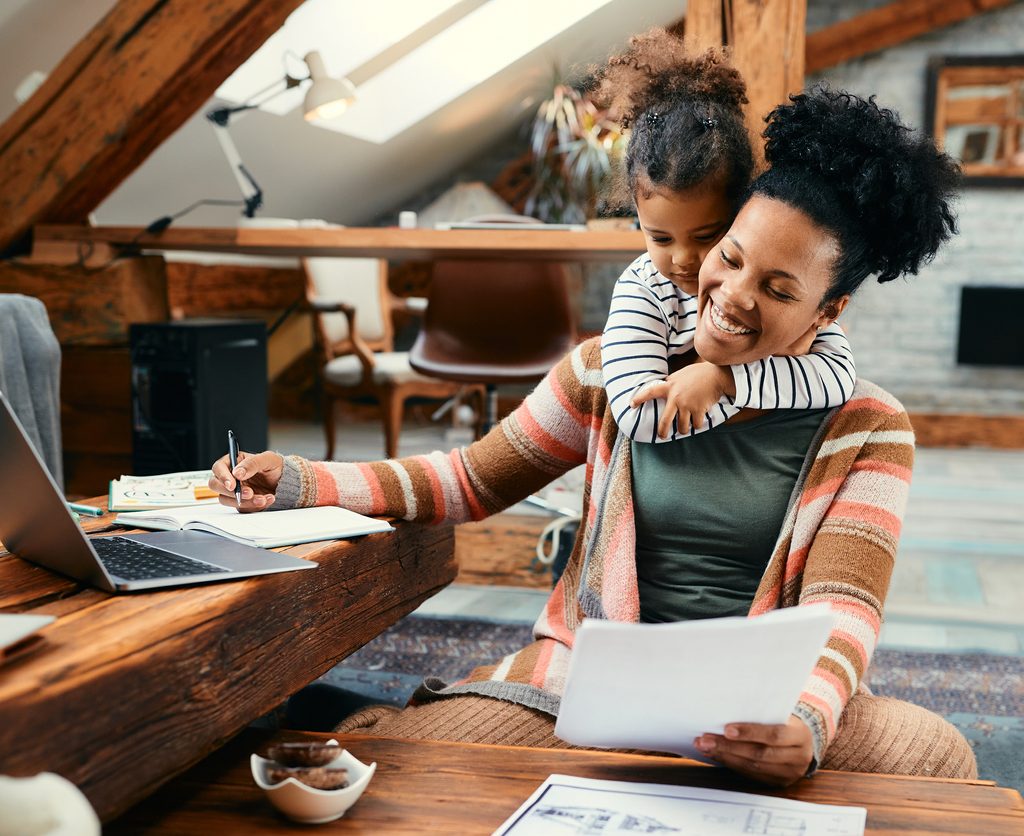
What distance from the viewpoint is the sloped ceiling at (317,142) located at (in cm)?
286

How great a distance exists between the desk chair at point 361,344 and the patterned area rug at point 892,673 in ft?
5.07

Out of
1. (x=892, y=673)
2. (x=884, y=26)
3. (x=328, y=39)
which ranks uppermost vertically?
(x=884, y=26)

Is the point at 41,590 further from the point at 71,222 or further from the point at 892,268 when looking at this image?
the point at 71,222

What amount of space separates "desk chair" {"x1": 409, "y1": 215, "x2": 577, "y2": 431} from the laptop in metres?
2.45

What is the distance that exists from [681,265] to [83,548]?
24.4 inches

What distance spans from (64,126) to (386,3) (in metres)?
1.63

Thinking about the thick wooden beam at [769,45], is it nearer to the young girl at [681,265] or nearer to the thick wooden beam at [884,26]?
the young girl at [681,265]

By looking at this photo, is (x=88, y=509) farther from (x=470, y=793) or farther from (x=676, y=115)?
(x=676, y=115)

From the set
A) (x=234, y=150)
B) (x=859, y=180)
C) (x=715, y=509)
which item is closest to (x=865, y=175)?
(x=859, y=180)

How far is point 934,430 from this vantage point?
18.0 feet

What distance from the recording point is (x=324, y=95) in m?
3.06

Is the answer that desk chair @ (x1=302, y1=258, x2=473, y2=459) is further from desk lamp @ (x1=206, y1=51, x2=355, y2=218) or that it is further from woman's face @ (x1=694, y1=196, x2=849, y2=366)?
woman's face @ (x1=694, y1=196, x2=849, y2=366)

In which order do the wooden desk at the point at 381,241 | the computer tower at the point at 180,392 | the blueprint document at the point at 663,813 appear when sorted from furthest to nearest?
the computer tower at the point at 180,392, the wooden desk at the point at 381,241, the blueprint document at the point at 663,813

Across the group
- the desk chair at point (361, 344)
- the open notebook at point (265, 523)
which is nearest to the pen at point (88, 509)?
the open notebook at point (265, 523)
